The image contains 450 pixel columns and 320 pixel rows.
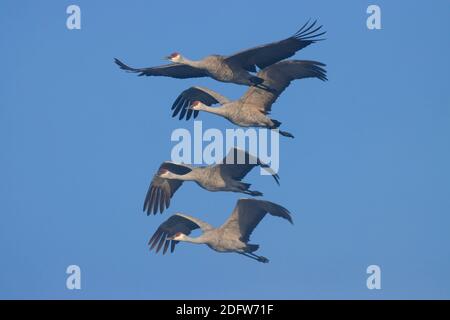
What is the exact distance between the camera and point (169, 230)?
133 ft

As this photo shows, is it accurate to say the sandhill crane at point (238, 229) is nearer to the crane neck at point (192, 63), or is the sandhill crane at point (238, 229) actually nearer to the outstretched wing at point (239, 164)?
the outstretched wing at point (239, 164)

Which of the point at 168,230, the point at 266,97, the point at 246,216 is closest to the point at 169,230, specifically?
the point at 168,230

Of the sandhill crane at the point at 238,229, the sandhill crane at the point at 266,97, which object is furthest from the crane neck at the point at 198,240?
the sandhill crane at the point at 266,97

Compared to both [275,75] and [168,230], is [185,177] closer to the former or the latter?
[168,230]

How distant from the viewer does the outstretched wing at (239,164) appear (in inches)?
1506

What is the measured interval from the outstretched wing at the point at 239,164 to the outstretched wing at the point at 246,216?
58cm

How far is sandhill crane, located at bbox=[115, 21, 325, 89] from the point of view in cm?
3741

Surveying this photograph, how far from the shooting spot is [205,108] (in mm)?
39562

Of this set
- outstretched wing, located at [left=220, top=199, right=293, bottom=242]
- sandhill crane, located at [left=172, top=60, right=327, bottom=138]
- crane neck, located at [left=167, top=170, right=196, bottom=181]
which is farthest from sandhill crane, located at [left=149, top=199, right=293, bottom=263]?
sandhill crane, located at [left=172, top=60, right=327, bottom=138]

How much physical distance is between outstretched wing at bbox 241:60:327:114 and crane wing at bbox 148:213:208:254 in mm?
3115
